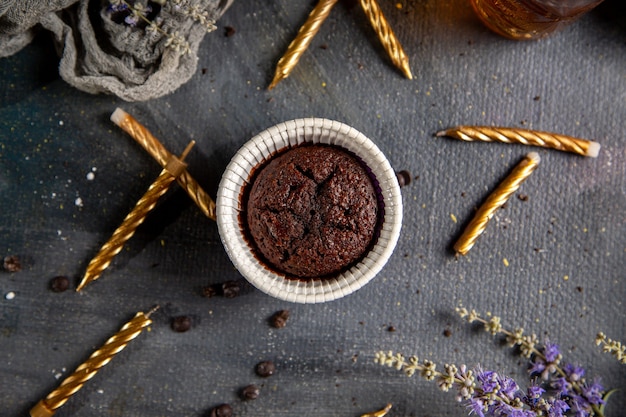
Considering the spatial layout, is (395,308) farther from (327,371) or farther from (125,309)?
(125,309)

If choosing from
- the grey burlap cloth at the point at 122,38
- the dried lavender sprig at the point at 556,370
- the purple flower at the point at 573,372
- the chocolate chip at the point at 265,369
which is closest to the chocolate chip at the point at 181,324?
the chocolate chip at the point at 265,369

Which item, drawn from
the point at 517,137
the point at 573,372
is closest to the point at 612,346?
the point at 573,372

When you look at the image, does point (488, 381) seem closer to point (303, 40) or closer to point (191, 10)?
point (303, 40)

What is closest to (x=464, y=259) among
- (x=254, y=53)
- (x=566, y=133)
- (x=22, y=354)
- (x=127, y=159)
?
(x=566, y=133)

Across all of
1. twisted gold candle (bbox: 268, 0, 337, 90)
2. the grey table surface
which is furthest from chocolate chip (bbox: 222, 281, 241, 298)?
twisted gold candle (bbox: 268, 0, 337, 90)

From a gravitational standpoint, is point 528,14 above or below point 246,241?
above

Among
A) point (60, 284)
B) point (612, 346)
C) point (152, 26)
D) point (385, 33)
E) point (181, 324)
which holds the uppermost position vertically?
point (152, 26)

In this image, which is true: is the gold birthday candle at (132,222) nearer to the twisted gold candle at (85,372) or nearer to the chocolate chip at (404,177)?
the twisted gold candle at (85,372)

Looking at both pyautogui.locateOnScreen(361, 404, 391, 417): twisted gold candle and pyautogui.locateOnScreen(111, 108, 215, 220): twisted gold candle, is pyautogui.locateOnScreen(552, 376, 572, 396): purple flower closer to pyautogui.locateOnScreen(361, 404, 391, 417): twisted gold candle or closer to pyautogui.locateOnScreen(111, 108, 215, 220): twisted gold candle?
pyautogui.locateOnScreen(361, 404, 391, 417): twisted gold candle
